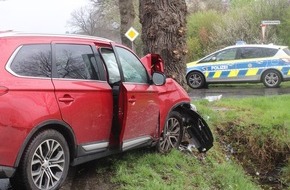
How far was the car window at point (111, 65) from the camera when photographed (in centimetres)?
594

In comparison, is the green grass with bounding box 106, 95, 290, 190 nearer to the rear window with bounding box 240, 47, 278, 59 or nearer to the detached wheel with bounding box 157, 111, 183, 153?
the detached wheel with bounding box 157, 111, 183, 153

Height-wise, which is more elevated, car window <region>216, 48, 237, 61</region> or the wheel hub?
the wheel hub

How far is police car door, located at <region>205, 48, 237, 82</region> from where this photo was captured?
19141mm

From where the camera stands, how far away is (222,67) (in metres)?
19.3

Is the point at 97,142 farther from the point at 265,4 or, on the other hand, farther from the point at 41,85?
the point at 265,4

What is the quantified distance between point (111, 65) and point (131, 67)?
0.48m

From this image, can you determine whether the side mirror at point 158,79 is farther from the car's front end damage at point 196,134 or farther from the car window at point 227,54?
the car window at point 227,54

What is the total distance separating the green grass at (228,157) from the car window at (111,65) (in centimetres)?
117

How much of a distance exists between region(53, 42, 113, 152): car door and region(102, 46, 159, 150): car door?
0.17 meters

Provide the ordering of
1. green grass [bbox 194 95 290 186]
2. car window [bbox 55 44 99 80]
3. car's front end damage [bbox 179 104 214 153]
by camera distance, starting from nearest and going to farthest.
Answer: car window [bbox 55 44 99 80] → car's front end damage [bbox 179 104 214 153] → green grass [bbox 194 95 290 186]

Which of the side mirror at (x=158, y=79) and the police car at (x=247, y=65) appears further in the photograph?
the police car at (x=247, y=65)

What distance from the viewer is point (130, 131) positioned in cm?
601

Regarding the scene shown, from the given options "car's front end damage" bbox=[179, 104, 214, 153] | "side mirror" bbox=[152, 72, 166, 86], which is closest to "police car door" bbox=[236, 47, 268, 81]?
"car's front end damage" bbox=[179, 104, 214, 153]

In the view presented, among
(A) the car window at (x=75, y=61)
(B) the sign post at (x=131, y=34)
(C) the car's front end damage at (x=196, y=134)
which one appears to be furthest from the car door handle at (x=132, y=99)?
(B) the sign post at (x=131, y=34)
